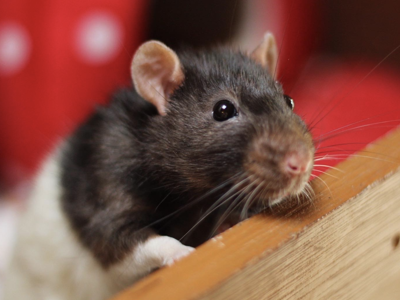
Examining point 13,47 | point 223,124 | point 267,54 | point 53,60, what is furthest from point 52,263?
point 13,47

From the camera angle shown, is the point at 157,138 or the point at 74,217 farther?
the point at 74,217

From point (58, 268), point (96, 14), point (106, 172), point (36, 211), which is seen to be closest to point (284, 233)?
point (106, 172)

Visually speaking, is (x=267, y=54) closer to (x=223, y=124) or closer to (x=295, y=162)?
(x=223, y=124)

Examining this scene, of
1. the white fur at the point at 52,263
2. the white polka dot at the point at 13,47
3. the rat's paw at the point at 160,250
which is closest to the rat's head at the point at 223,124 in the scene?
the rat's paw at the point at 160,250

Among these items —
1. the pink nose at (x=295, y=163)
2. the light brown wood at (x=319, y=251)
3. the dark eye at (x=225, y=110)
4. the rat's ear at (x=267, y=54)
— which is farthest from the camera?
the rat's ear at (x=267, y=54)

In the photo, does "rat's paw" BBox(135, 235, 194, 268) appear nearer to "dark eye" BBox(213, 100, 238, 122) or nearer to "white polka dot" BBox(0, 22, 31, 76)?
"dark eye" BBox(213, 100, 238, 122)

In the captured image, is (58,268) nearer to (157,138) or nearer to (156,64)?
(157,138)

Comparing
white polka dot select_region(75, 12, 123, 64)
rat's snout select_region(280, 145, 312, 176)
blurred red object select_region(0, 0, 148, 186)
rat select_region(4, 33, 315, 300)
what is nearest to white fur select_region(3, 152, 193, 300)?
rat select_region(4, 33, 315, 300)

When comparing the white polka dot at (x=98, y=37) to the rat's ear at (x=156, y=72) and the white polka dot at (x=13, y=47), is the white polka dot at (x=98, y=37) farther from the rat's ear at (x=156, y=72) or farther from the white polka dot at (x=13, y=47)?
the rat's ear at (x=156, y=72)
